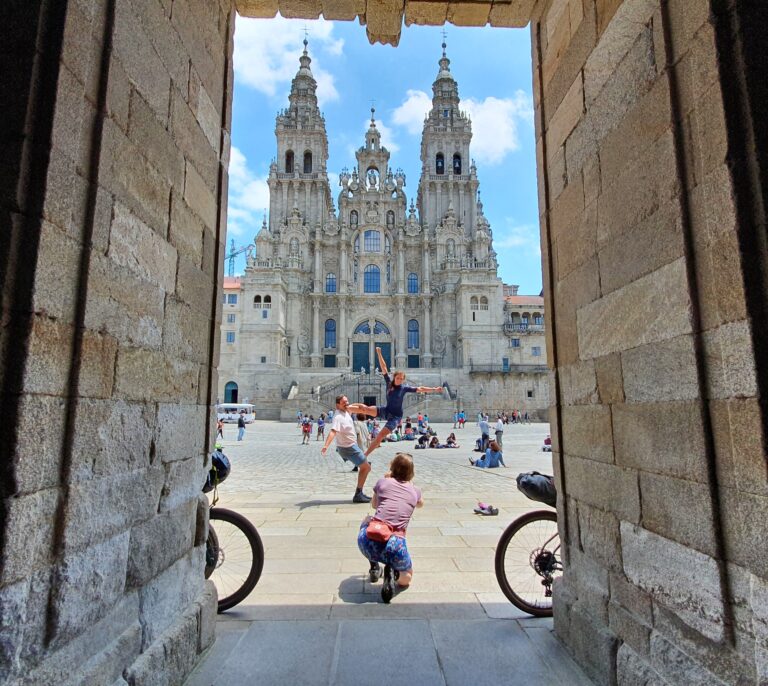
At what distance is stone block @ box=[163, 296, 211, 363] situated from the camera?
2.53 m

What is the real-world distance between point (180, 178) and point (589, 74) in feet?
8.24

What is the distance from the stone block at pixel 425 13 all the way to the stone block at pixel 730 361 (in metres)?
3.19

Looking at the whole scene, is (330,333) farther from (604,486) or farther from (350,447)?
(604,486)

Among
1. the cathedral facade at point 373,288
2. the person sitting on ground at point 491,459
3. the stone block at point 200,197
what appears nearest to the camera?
the stone block at point 200,197

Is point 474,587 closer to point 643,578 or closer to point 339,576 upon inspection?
point 339,576

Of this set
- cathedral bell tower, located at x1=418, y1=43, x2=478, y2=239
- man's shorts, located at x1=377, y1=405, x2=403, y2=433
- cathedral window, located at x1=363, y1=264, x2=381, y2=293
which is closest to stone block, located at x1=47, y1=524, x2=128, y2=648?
man's shorts, located at x1=377, y1=405, x2=403, y2=433

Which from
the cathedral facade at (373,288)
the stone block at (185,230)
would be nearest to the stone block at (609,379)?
the stone block at (185,230)

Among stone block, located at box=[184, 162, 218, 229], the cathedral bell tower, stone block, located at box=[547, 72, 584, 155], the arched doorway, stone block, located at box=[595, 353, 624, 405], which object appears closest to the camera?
stone block, located at box=[595, 353, 624, 405]

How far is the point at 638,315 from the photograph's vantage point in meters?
2.26

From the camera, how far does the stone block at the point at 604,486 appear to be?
2.26 metres

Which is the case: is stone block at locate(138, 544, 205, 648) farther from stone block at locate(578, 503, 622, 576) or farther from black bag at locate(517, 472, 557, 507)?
stone block at locate(578, 503, 622, 576)

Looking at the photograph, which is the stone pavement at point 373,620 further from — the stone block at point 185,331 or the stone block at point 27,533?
the stone block at point 185,331

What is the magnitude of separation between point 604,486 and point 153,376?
243 cm

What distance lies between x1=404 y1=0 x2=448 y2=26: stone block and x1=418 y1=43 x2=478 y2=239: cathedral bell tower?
45.5 m
